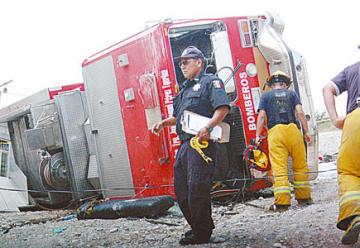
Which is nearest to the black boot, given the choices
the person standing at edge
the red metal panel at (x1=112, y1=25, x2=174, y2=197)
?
the person standing at edge

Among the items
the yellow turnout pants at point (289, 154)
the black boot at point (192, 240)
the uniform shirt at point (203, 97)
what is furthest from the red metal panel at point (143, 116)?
the black boot at point (192, 240)

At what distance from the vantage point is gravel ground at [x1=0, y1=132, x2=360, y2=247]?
3.38 metres

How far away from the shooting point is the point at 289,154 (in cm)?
507

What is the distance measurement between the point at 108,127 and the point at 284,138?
8.11 feet

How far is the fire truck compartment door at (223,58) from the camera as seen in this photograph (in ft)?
18.4

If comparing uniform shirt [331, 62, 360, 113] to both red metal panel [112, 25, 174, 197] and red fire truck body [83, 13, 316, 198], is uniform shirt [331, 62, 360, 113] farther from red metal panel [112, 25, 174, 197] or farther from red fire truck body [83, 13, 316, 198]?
red metal panel [112, 25, 174, 197]

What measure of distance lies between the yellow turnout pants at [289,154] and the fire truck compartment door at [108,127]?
203cm

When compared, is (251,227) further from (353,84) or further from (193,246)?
(353,84)

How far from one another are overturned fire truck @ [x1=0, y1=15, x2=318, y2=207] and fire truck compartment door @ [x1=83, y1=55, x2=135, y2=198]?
13mm

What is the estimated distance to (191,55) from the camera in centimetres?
373

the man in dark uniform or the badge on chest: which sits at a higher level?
the badge on chest

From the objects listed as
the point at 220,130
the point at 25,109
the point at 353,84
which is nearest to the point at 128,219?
the point at 220,130

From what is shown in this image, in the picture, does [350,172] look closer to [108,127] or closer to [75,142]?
[108,127]

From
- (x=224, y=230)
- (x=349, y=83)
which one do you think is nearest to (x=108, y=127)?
(x=224, y=230)
